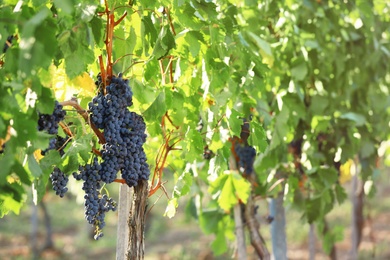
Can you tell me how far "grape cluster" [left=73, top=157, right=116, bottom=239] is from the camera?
7.55 ft

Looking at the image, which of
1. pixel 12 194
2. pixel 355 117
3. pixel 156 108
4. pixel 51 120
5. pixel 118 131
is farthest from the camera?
pixel 355 117

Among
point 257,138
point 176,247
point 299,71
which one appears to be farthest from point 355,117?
point 176,247

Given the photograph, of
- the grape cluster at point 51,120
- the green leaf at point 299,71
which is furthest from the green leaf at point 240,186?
the grape cluster at point 51,120

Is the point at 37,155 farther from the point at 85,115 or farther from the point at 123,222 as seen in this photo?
the point at 123,222

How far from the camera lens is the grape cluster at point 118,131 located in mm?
2273

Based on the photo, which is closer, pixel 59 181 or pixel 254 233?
pixel 59 181

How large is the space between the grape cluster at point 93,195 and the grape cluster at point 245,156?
1494 millimetres

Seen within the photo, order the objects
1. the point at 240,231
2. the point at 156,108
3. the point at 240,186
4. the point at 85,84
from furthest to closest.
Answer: the point at 240,231 < the point at 240,186 < the point at 85,84 < the point at 156,108

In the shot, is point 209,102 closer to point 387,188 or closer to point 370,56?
point 370,56

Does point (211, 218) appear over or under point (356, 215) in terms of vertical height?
under

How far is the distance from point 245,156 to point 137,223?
1.43 metres

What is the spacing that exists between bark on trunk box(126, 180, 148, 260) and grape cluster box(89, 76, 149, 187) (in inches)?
3.4

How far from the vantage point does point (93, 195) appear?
2.33m

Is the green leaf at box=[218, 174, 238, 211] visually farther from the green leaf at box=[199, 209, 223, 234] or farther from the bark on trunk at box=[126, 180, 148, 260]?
the bark on trunk at box=[126, 180, 148, 260]
